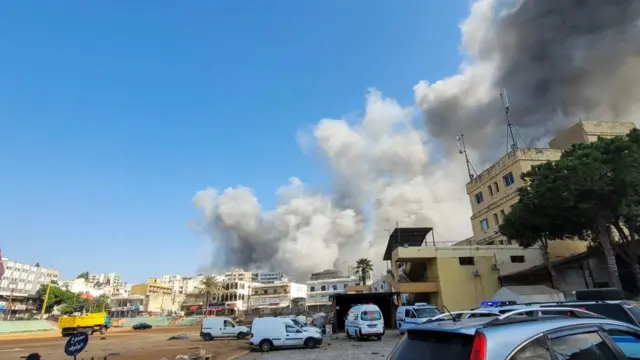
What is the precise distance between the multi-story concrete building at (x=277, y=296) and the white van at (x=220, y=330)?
2639 inches

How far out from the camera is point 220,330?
30.7 meters

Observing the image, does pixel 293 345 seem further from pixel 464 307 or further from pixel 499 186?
pixel 499 186

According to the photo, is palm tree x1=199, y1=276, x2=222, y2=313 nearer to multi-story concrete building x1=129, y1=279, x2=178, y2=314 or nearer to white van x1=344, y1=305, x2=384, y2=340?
multi-story concrete building x1=129, y1=279, x2=178, y2=314

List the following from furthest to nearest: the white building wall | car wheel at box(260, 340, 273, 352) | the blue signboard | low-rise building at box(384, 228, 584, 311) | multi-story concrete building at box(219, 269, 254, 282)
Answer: multi-story concrete building at box(219, 269, 254, 282) < the white building wall < low-rise building at box(384, 228, 584, 311) < car wheel at box(260, 340, 273, 352) < the blue signboard

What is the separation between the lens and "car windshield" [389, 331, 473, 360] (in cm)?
291

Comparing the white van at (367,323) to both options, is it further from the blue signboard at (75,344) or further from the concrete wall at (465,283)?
the blue signboard at (75,344)

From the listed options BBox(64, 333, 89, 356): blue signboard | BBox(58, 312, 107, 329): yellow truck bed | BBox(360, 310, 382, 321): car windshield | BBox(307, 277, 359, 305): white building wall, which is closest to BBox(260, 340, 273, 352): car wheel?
BBox(360, 310, 382, 321): car windshield

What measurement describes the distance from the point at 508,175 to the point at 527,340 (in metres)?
44.0

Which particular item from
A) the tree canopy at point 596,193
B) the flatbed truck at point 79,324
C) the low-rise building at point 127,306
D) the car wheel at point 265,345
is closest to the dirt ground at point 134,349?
the car wheel at point 265,345

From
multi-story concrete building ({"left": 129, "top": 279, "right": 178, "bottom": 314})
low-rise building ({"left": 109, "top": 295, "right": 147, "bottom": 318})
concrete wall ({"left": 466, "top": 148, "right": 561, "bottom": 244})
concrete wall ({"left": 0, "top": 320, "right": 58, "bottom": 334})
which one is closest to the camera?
concrete wall ({"left": 466, "top": 148, "right": 561, "bottom": 244})

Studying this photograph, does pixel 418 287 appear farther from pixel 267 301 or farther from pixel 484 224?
pixel 267 301

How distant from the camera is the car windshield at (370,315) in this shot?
2286 centimetres

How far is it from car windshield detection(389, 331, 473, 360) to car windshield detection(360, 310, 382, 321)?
808 inches

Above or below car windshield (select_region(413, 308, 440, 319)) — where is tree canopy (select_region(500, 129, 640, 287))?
above
